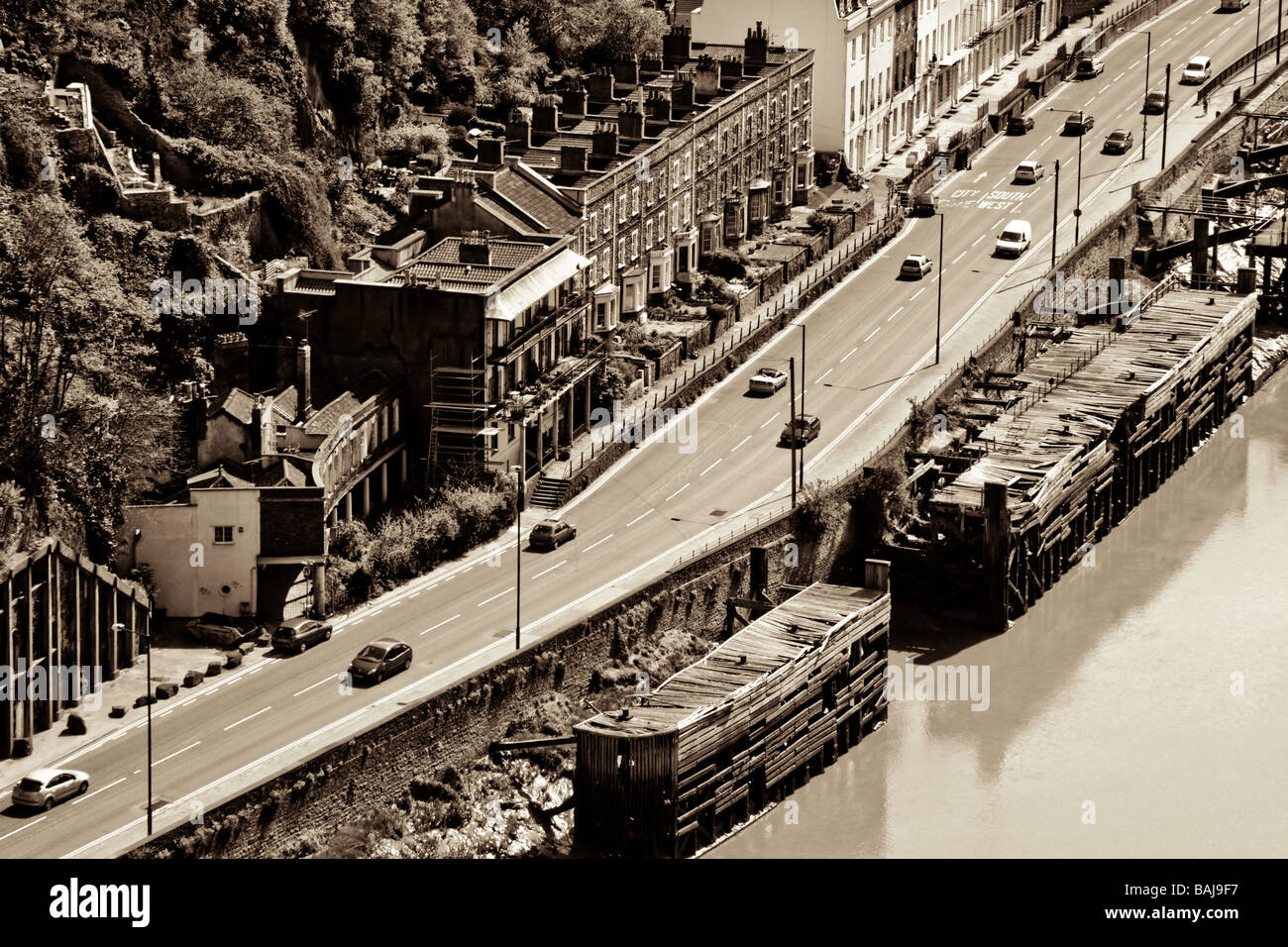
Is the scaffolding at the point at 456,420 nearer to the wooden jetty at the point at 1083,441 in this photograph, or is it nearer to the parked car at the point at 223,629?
the parked car at the point at 223,629

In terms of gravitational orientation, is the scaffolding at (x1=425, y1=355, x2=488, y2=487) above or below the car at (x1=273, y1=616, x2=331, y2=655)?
above

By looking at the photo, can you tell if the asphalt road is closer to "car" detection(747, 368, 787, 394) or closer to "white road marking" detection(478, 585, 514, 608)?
"white road marking" detection(478, 585, 514, 608)

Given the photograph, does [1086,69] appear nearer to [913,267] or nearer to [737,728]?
[913,267]

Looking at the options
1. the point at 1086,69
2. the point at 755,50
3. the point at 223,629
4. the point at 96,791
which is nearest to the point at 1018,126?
the point at 1086,69

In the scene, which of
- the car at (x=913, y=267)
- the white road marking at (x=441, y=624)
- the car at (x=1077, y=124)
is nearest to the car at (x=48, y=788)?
the white road marking at (x=441, y=624)

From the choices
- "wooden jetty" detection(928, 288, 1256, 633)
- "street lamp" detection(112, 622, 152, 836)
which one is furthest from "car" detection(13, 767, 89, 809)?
"wooden jetty" detection(928, 288, 1256, 633)

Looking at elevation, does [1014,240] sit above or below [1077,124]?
below

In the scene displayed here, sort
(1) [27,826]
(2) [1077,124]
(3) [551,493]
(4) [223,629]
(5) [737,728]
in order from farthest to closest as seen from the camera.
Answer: (2) [1077,124], (3) [551,493], (4) [223,629], (5) [737,728], (1) [27,826]
